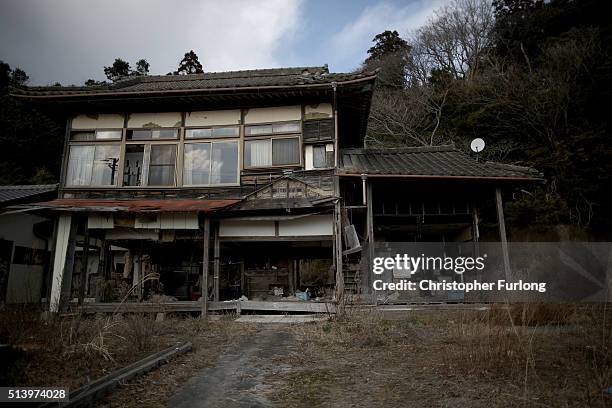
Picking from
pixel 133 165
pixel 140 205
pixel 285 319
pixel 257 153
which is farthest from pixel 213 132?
pixel 285 319

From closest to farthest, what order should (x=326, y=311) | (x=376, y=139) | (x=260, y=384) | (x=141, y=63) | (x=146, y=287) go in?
1. (x=260, y=384)
2. (x=326, y=311)
3. (x=146, y=287)
4. (x=376, y=139)
5. (x=141, y=63)

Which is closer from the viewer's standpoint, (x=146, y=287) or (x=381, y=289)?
(x=381, y=289)

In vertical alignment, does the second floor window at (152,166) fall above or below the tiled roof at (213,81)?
below

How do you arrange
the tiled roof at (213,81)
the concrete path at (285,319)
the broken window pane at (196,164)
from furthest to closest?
the broken window pane at (196,164), the tiled roof at (213,81), the concrete path at (285,319)

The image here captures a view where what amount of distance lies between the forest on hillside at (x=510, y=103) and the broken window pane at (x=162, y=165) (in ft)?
29.6

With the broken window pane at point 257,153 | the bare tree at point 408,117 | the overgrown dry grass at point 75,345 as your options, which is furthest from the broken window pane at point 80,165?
the bare tree at point 408,117

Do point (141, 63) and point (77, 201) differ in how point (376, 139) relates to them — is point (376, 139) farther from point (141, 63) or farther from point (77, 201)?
point (141, 63)

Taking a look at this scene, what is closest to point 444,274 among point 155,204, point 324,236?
point 324,236

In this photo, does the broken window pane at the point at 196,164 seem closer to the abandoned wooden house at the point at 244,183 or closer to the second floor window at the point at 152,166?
the abandoned wooden house at the point at 244,183

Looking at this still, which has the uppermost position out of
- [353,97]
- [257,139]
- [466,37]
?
[466,37]

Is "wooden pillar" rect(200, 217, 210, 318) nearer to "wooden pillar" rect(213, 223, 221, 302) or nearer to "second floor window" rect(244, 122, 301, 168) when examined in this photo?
"wooden pillar" rect(213, 223, 221, 302)

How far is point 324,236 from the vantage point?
1077 centimetres

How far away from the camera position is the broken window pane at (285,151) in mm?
11531

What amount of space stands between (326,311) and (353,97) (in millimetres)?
6360
